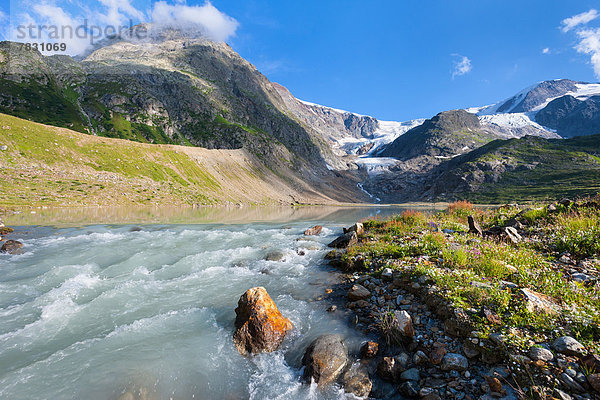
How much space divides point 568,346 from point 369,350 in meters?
3.80

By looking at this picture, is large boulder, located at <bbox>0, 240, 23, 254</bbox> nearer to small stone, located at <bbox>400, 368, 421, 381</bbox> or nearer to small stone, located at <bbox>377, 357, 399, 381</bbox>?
small stone, located at <bbox>377, 357, 399, 381</bbox>

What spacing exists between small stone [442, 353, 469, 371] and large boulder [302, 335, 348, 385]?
2.28 m

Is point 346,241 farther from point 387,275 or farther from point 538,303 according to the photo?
point 538,303

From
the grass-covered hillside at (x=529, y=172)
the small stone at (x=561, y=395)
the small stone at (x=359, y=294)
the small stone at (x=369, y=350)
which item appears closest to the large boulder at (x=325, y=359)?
the small stone at (x=369, y=350)

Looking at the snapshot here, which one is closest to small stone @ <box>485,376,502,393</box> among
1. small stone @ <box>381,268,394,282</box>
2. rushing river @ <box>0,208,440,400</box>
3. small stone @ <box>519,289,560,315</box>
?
A: small stone @ <box>519,289,560,315</box>

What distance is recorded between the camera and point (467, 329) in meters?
5.69

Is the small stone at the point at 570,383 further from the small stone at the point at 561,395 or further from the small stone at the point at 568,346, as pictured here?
the small stone at the point at 568,346

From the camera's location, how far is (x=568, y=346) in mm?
4242

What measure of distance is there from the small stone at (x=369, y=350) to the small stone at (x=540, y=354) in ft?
10.3

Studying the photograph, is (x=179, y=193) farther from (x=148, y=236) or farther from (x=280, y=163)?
(x=280, y=163)

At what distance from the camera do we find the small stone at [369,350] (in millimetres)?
6387

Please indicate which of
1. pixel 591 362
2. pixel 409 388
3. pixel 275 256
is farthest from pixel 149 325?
pixel 591 362

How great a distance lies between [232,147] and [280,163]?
1394 inches

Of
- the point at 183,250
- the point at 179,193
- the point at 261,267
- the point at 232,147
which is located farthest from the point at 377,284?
the point at 232,147
